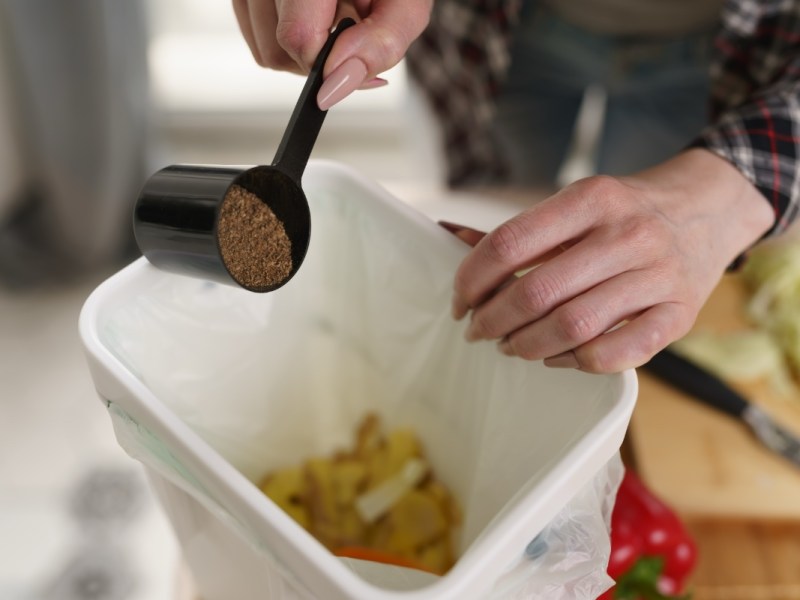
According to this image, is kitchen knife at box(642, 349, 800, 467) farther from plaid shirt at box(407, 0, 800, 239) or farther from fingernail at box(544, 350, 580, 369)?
fingernail at box(544, 350, 580, 369)

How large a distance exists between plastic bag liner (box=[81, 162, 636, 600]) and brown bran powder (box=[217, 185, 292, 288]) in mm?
73

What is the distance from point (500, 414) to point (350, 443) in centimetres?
18

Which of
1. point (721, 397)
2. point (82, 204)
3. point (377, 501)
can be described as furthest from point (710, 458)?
point (82, 204)

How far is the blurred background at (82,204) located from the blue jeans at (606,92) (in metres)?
0.16

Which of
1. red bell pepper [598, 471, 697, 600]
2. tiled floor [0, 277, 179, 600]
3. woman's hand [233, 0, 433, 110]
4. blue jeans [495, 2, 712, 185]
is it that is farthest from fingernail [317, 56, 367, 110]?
tiled floor [0, 277, 179, 600]

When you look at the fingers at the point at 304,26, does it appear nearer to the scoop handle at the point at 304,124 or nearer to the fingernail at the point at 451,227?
the scoop handle at the point at 304,124

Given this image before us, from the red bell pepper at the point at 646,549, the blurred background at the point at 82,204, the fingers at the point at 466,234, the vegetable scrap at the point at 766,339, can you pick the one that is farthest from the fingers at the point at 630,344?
the blurred background at the point at 82,204

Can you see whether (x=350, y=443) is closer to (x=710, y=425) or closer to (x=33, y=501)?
(x=710, y=425)

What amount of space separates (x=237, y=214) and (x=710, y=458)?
1.58 ft

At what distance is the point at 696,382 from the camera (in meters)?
0.72

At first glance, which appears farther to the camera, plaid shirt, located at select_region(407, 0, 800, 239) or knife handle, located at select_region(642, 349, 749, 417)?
knife handle, located at select_region(642, 349, 749, 417)

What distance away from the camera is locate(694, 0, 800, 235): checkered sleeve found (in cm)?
54

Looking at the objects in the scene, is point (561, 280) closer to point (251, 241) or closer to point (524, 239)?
point (524, 239)

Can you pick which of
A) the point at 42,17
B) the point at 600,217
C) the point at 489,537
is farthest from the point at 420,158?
the point at 489,537
